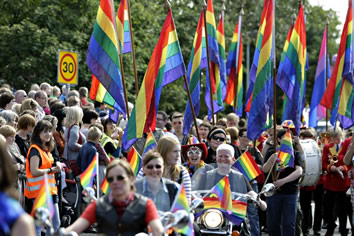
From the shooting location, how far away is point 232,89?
18.5m

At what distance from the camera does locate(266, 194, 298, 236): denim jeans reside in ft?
38.5

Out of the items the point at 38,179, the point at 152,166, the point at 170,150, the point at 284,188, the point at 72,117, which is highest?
the point at 72,117

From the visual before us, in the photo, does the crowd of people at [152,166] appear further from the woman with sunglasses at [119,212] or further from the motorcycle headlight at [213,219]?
the motorcycle headlight at [213,219]

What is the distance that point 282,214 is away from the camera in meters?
11.9

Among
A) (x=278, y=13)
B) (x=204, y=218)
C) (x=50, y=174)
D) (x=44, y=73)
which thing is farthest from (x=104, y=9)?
(x=278, y=13)

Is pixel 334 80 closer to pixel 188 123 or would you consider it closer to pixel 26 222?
pixel 188 123

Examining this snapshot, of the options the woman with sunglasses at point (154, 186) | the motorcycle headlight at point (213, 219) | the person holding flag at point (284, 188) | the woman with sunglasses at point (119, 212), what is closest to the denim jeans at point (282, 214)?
the person holding flag at point (284, 188)

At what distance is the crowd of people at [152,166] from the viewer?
6246mm

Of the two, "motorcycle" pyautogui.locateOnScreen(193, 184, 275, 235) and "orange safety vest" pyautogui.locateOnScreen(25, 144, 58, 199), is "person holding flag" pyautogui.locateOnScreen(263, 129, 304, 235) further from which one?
"orange safety vest" pyautogui.locateOnScreen(25, 144, 58, 199)

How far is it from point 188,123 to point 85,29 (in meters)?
13.4

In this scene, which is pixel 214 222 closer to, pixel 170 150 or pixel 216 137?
pixel 170 150

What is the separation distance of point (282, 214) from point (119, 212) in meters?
6.00

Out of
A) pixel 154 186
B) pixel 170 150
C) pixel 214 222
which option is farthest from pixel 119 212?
pixel 214 222

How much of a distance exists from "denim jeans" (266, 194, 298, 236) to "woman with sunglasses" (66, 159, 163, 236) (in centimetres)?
580
